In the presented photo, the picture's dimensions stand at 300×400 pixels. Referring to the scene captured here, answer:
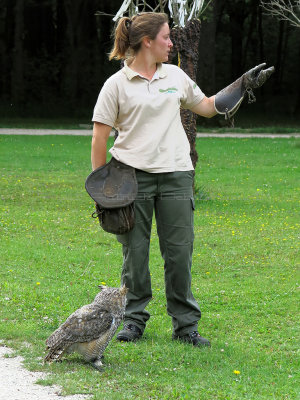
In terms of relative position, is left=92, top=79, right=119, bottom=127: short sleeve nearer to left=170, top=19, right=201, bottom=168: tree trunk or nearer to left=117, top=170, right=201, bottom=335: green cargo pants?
left=117, top=170, right=201, bottom=335: green cargo pants

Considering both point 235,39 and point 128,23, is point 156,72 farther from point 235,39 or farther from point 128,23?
point 235,39

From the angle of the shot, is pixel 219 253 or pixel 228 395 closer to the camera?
pixel 228 395

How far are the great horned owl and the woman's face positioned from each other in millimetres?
1647

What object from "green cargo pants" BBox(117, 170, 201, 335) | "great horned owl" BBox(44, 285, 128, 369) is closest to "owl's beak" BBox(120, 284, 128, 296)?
"great horned owl" BBox(44, 285, 128, 369)

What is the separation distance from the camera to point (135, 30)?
5.14 meters

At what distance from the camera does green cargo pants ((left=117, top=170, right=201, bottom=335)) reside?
5254mm

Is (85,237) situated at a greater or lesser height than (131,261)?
lesser

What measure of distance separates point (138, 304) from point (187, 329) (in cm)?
39

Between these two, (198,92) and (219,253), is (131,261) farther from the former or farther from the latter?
(219,253)

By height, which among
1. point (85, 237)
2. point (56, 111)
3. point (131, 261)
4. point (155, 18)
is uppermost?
point (155, 18)

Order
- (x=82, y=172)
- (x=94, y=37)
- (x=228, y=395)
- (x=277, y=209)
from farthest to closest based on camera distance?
(x=94, y=37) → (x=82, y=172) → (x=277, y=209) → (x=228, y=395)

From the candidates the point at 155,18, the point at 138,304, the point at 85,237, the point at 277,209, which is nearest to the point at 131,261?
the point at 138,304

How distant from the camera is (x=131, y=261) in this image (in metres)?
5.38

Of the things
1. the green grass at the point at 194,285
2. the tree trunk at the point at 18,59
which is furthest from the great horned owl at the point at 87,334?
the tree trunk at the point at 18,59
